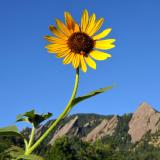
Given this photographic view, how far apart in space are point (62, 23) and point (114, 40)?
31 cm

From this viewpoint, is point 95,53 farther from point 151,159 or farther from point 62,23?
point 151,159

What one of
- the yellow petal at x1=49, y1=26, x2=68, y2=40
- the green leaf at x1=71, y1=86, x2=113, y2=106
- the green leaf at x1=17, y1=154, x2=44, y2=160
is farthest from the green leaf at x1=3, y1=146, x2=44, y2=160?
the yellow petal at x1=49, y1=26, x2=68, y2=40

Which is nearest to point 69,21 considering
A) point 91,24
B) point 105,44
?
point 91,24

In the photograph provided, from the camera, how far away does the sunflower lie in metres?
2.64

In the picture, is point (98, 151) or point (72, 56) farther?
point (98, 151)

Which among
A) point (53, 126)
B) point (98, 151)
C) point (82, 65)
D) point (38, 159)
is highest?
point (98, 151)

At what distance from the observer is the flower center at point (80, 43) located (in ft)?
8.96

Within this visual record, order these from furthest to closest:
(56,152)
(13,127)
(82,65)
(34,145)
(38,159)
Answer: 1. (56,152)
2. (82,65)
3. (13,127)
4. (34,145)
5. (38,159)

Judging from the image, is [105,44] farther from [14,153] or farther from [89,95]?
[14,153]

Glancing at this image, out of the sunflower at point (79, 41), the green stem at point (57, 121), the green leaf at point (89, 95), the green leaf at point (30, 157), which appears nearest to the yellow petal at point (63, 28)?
the sunflower at point (79, 41)

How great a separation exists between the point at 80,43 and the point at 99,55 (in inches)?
8.0

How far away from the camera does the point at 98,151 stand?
94375 mm

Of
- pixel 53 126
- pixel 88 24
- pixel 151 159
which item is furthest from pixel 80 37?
pixel 151 159

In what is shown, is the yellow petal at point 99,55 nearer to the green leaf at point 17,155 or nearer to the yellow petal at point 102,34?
the yellow petal at point 102,34
